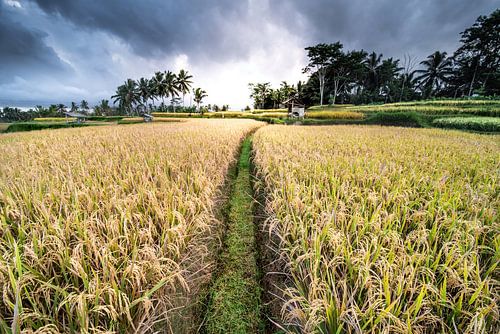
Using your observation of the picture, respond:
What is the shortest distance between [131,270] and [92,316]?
12.1 inches

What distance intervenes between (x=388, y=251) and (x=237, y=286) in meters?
1.61

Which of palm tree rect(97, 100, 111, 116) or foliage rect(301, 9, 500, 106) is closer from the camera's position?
foliage rect(301, 9, 500, 106)

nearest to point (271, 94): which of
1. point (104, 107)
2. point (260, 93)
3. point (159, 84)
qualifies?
point (260, 93)

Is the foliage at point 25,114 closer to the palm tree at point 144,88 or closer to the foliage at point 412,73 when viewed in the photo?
the palm tree at point 144,88

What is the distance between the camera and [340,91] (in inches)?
1852

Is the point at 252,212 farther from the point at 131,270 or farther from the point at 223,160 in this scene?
the point at 131,270

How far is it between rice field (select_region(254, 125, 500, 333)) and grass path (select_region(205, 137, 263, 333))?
0.26 metres

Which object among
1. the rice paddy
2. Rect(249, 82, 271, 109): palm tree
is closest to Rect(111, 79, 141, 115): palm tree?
Rect(249, 82, 271, 109): palm tree

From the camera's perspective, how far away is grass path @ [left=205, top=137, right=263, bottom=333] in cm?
177

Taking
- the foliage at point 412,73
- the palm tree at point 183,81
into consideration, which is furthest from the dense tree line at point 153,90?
the foliage at point 412,73

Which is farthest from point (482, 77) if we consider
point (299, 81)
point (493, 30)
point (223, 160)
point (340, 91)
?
point (223, 160)

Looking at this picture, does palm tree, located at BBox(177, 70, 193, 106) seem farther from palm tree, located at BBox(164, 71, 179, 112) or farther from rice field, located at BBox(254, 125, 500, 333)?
rice field, located at BBox(254, 125, 500, 333)

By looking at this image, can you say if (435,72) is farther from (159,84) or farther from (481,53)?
(159,84)

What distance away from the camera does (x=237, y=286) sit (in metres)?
2.15
